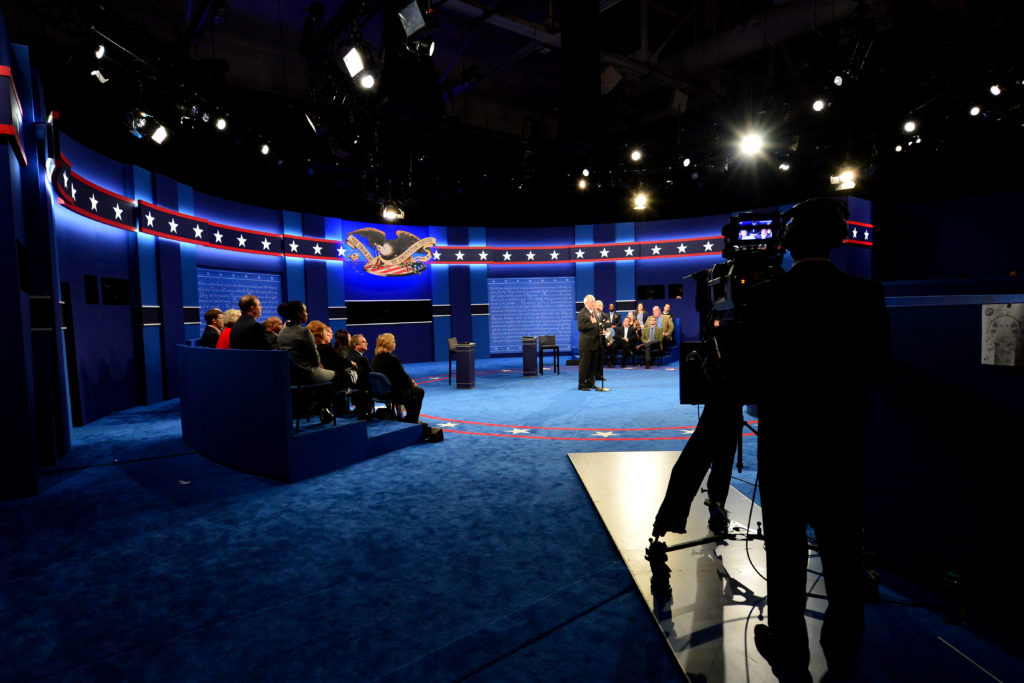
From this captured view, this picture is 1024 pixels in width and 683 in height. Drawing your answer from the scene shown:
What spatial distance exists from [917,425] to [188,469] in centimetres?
581

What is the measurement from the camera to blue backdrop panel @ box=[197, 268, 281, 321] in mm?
10531

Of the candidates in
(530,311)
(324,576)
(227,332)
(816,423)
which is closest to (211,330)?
(227,332)

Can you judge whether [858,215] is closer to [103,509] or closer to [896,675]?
[896,675]

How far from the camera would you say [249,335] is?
5082 millimetres

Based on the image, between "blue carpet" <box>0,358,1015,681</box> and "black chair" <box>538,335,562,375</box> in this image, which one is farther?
"black chair" <box>538,335,562,375</box>

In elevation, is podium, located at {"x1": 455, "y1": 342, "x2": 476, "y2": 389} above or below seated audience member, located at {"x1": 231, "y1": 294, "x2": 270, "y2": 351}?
below

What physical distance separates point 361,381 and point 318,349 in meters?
0.63

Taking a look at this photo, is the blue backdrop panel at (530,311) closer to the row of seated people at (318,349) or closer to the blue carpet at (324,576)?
the row of seated people at (318,349)

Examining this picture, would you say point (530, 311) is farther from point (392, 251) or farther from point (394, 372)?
point (394, 372)

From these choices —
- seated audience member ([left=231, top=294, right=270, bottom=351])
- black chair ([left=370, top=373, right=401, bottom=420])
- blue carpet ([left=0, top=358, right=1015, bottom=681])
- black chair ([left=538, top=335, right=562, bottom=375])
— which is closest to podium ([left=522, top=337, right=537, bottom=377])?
black chair ([left=538, top=335, right=562, bottom=375])

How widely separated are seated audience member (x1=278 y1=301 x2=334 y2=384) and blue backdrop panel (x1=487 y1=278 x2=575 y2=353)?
10589 mm

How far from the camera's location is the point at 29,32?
7.21 meters

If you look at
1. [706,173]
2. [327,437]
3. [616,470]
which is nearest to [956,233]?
[706,173]

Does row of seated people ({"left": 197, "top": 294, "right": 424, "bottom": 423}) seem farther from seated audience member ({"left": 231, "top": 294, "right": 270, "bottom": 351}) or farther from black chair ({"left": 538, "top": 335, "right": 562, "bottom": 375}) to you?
black chair ({"left": 538, "top": 335, "right": 562, "bottom": 375})
